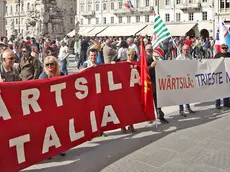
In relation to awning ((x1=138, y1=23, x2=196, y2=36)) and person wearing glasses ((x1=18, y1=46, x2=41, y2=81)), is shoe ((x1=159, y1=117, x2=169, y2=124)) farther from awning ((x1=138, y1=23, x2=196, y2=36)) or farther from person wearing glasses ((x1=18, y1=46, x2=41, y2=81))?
awning ((x1=138, y1=23, x2=196, y2=36))

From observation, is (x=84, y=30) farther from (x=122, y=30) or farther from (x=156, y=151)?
(x=156, y=151)

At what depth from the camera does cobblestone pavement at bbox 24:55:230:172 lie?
4977 mm

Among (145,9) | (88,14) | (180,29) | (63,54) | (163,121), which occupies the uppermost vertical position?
(88,14)

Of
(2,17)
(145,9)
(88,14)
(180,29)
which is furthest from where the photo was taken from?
→ (2,17)

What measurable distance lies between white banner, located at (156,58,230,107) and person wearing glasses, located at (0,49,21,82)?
3040 millimetres

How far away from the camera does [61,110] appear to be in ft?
16.7

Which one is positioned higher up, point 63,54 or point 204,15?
point 204,15

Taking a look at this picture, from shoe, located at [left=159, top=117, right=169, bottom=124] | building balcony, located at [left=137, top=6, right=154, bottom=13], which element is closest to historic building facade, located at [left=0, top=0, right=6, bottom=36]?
building balcony, located at [left=137, top=6, right=154, bottom=13]

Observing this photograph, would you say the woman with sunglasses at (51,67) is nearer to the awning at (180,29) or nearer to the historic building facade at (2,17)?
the awning at (180,29)

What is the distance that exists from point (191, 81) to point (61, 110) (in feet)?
13.0

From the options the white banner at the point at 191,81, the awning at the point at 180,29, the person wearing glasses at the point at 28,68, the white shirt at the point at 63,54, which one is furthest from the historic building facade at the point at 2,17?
the person wearing glasses at the point at 28,68

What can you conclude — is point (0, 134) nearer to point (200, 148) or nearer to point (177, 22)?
point (200, 148)

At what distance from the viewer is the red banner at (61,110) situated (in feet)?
14.5

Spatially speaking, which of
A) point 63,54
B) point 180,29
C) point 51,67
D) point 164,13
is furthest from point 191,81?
point 164,13
